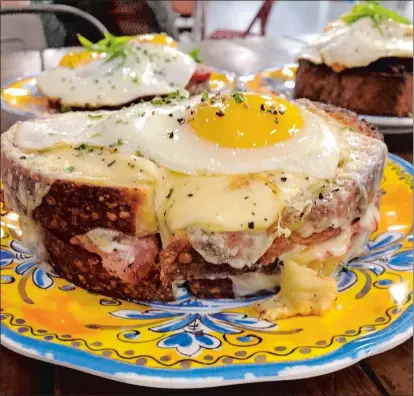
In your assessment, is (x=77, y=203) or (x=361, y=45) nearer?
(x=77, y=203)

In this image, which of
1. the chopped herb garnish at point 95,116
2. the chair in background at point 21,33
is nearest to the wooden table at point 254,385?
the chopped herb garnish at point 95,116

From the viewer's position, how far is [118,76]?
2.76m

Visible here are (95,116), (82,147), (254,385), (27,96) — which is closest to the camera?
(254,385)

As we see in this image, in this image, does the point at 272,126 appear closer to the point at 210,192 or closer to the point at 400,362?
the point at 210,192

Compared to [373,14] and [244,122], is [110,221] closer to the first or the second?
[244,122]

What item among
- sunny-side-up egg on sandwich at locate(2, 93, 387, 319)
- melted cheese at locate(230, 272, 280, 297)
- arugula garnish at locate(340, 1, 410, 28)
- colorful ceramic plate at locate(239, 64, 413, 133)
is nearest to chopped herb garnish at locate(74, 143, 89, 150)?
sunny-side-up egg on sandwich at locate(2, 93, 387, 319)

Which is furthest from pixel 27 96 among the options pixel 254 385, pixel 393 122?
pixel 254 385

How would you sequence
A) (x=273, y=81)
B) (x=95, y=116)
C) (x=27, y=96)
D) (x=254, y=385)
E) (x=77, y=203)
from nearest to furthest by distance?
(x=254, y=385) < (x=77, y=203) < (x=95, y=116) < (x=27, y=96) < (x=273, y=81)

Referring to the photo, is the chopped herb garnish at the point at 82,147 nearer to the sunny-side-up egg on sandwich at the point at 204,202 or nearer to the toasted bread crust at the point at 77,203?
the sunny-side-up egg on sandwich at the point at 204,202

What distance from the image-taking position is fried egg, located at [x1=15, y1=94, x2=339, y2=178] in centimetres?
135

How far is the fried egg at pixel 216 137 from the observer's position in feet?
4.43

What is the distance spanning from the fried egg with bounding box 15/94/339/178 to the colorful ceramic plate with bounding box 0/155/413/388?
33 cm

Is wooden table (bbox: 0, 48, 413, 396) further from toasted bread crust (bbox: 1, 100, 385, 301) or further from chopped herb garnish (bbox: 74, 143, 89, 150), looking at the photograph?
chopped herb garnish (bbox: 74, 143, 89, 150)

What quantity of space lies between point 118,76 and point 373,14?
56.5 inches
